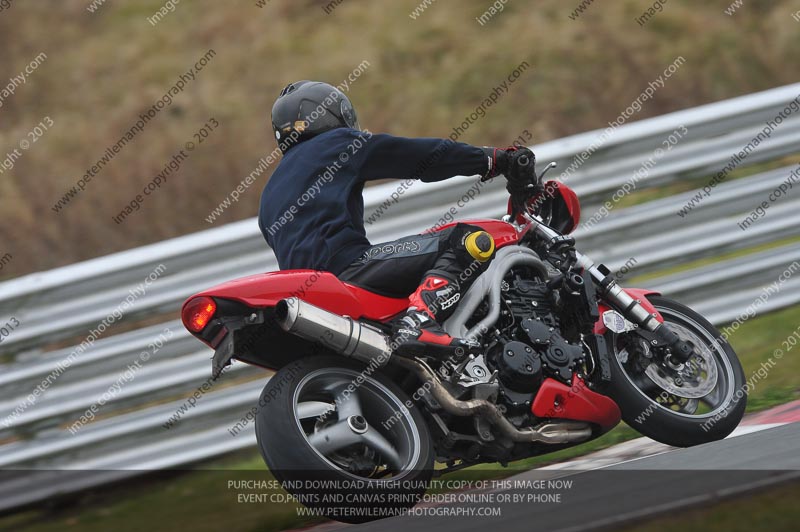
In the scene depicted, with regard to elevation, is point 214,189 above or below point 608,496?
below

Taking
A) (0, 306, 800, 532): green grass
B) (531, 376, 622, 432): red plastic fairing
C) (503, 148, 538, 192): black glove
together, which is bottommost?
(0, 306, 800, 532): green grass

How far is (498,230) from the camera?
17.1 ft

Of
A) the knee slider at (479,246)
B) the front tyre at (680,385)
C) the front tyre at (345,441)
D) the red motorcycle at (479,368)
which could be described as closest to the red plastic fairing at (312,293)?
the red motorcycle at (479,368)

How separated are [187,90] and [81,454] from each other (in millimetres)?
5218

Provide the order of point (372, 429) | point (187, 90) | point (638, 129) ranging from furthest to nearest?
point (187, 90) → point (638, 129) → point (372, 429)

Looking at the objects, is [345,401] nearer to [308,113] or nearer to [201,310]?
[201,310]

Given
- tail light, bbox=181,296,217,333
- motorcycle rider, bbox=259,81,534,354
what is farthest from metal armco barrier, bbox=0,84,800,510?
tail light, bbox=181,296,217,333

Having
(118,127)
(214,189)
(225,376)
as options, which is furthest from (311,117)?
(118,127)

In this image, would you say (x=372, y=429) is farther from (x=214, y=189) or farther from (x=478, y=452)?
(x=214, y=189)

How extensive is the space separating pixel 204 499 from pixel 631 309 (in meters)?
A: 2.33

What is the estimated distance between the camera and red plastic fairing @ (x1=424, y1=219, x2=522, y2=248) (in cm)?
517

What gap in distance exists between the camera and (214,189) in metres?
9.70

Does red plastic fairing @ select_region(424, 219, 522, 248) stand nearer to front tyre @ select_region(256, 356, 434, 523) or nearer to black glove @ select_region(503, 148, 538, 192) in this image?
black glove @ select_region(503, 148, 538, 192)

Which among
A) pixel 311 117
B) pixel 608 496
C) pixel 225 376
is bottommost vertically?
pixel 225 376
